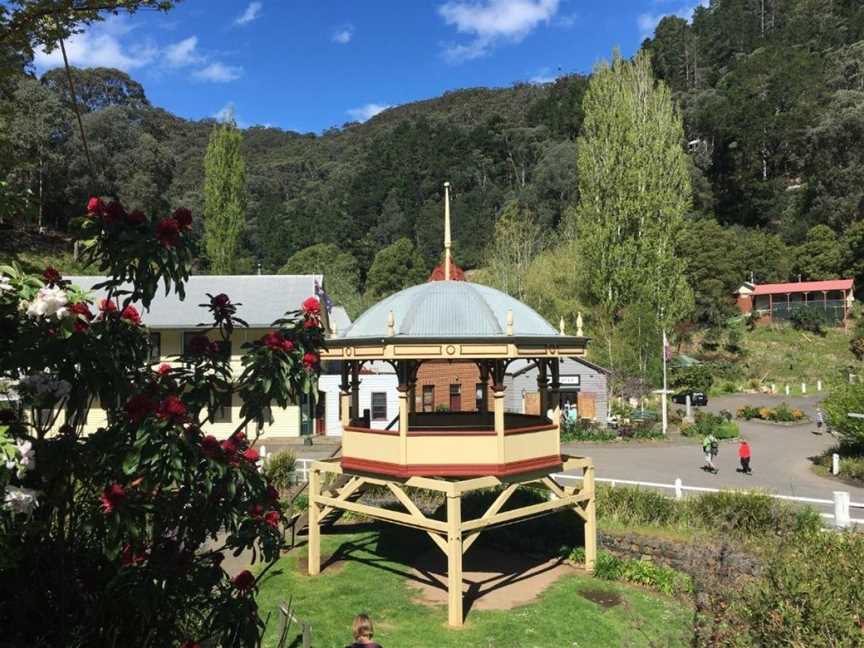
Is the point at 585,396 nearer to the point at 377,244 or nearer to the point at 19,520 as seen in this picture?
the point at 19,520

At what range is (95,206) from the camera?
452 centimetres

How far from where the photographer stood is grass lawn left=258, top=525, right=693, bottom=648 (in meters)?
9.57

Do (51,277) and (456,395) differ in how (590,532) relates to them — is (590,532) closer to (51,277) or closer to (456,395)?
(51,277)

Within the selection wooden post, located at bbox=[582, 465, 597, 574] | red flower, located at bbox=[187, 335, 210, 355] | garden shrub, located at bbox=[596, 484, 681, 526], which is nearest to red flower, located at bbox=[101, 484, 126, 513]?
red flower, located at bbox=[187, 335, 210, 355]

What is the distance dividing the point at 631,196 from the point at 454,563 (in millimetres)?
37771

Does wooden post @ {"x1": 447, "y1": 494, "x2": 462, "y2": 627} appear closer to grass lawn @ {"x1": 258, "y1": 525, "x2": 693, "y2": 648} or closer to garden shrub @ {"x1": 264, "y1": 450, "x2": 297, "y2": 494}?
grass lawn @ {"x1": 258, "y1": 525, "x2": 693, "y2": 648}

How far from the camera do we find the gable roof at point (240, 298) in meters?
30.3

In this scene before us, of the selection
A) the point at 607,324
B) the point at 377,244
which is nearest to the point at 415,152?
the point at 377,244

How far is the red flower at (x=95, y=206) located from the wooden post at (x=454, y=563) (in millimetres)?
7311

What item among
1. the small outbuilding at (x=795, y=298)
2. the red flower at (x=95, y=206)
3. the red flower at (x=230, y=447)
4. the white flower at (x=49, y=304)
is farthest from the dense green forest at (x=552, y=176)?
the white flower at (x=49, y=304)

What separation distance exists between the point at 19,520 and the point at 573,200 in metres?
79.7

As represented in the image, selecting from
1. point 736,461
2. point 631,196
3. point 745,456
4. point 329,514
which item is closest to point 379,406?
point 329,514

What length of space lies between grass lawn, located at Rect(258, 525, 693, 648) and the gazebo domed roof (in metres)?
4.76

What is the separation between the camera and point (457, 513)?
10445mm
